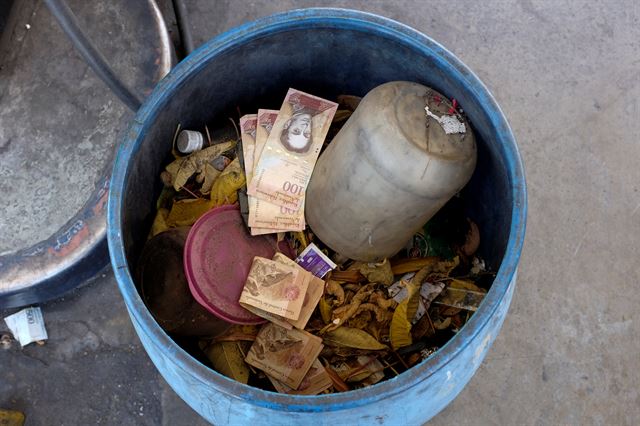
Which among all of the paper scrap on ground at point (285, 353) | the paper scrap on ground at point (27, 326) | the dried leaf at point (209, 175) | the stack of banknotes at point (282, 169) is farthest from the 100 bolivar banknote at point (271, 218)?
the paper scrap on ground at point (27, 326)

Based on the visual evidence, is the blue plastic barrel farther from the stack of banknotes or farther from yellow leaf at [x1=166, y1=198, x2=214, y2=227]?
the stack of banknotes

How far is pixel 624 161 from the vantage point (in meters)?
2.28

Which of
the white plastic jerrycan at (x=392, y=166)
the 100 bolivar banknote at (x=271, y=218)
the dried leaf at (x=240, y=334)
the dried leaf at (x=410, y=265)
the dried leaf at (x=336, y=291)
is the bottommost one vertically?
the dried leaf at (x=240, y=334)

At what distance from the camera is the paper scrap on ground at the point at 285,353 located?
59.9 inches

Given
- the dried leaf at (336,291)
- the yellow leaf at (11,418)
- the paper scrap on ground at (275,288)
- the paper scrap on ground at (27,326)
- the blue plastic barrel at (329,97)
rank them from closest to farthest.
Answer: the blue plastic barrel at (329,97) → the paper scrap on ground at (275,288) → the dried leaf at (336,291) → the yellow leaf at (11,418) → the paper scrap on ground at (27,326)

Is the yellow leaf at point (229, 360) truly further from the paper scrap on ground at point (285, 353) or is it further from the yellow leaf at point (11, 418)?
the yellow leaf at point (11, 418)

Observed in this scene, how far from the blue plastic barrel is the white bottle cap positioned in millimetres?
28

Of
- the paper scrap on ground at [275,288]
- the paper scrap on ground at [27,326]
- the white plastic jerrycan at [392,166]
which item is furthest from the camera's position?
the paper scrap on ground at [27,326]

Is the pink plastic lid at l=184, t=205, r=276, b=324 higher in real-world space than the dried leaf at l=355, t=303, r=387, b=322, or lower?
higher

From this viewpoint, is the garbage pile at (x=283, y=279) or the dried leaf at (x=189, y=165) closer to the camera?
the garbage pile at (x=283, y=279)

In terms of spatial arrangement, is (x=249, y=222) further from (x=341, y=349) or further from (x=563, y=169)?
(x=563, y=169)

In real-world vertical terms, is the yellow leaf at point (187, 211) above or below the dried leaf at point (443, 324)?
above

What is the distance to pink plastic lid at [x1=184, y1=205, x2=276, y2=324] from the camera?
1.50 m

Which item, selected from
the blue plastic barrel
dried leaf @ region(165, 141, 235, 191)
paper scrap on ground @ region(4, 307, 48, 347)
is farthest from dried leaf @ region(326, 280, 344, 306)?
paper scrap on ground @ region(4, 307, 48, 347)
